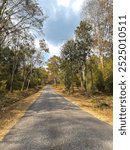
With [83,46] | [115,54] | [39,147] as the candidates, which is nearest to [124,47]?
[115,54]

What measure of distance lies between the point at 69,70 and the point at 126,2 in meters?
48.6

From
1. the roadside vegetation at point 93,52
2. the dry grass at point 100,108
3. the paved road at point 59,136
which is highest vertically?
the roadside vegetation at point 93,52

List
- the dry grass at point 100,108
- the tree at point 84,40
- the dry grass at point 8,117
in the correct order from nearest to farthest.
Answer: the dry grass at point 8,117, the dry grass at point 100,108, the tree at point 84,40

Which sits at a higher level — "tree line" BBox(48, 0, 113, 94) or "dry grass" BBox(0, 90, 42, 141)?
"tree line" BBox(48, 0, 113, 94)

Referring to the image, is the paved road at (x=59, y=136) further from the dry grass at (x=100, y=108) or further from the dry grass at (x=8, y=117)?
the dry grass at (x=100, y=108)

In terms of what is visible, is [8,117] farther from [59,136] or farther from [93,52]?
[93,52]

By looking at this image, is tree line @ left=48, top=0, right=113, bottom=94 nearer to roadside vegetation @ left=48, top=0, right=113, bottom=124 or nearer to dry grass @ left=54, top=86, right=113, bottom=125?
roadside vegetation @ left=48, top=0, right=113, bottom=124

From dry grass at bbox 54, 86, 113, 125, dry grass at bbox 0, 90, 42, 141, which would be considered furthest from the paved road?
dry grass at bbox 54, 86, 113, 125

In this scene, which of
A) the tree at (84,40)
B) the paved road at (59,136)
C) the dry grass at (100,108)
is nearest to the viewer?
the paved road at (59,136)

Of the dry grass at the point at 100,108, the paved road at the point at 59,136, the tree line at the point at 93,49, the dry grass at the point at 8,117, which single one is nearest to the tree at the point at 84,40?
the tree line at the point at 93,49

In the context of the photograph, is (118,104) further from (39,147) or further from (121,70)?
(39,147)

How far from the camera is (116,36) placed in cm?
673

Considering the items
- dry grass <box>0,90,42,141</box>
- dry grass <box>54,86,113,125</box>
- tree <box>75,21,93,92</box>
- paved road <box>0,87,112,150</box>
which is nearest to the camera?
paved road <box>0,87,112,150</box>

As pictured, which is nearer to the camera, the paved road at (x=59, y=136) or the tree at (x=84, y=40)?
the paved road at (x=59, y=136)
